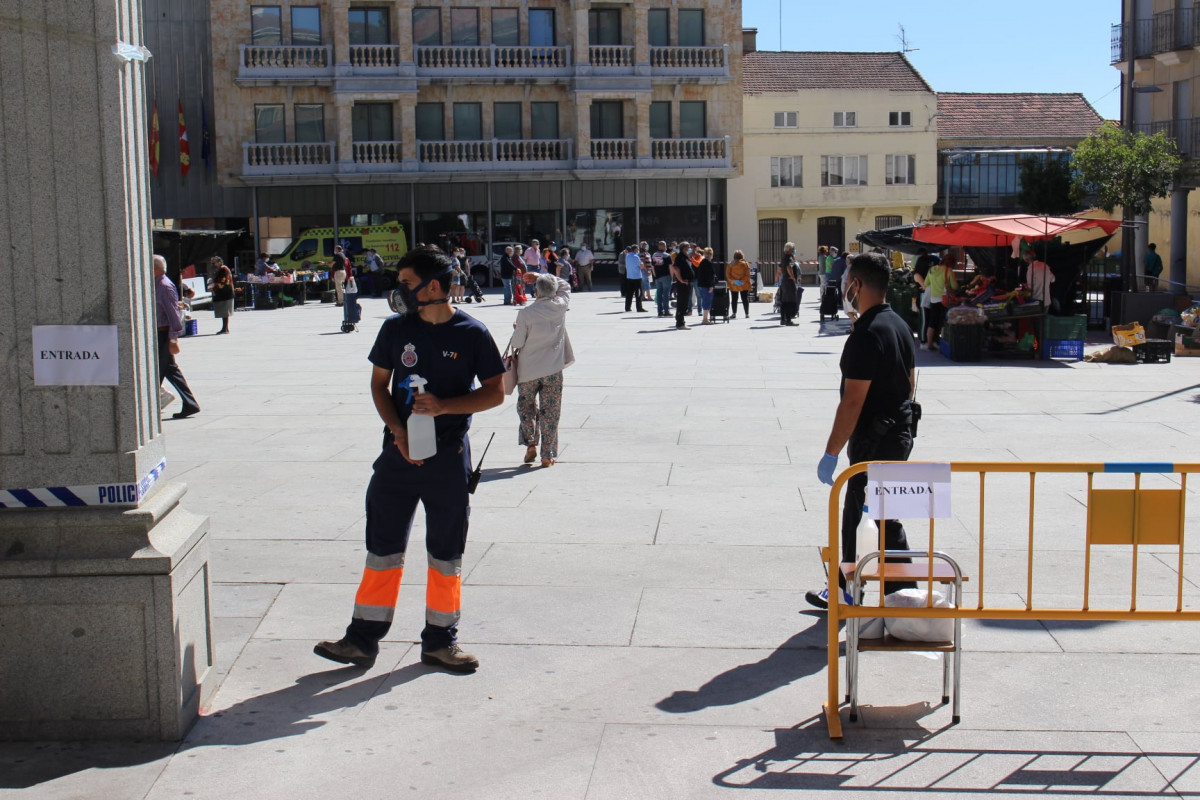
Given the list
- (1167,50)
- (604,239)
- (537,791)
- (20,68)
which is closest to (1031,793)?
(537,791)

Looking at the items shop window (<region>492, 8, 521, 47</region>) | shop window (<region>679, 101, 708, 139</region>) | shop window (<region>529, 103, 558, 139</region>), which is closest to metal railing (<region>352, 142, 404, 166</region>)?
shop window (<region>529, 103, 558, 139</region>)

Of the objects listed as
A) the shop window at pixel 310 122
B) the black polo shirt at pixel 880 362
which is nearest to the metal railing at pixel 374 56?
the shop window at pixel 310 122

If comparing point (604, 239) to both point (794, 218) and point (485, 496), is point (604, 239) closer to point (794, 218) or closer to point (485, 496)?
point (794, 218)

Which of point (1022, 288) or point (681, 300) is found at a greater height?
point (1022, 288)

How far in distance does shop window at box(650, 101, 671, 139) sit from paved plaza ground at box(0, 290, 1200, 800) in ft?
115

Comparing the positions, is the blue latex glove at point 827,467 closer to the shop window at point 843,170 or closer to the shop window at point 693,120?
the shop window at point 693,120

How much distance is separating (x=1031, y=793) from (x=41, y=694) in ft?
11.5

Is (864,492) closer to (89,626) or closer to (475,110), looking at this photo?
(89,626)

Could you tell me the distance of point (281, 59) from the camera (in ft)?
141

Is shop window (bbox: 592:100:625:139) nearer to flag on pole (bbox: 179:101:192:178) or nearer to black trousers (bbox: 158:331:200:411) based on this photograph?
flag on pole (bbox: 179:101:192:178)

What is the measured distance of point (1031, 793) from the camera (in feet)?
13.8

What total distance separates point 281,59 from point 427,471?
1603 inches

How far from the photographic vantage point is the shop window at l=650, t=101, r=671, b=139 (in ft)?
149

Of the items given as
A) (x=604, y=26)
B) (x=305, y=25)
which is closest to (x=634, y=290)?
(x=604, y=26)
